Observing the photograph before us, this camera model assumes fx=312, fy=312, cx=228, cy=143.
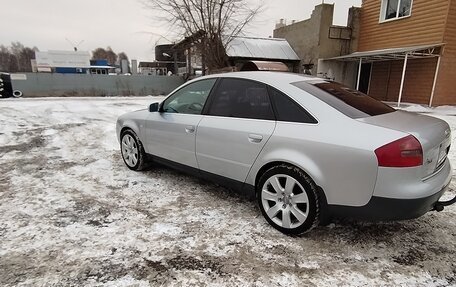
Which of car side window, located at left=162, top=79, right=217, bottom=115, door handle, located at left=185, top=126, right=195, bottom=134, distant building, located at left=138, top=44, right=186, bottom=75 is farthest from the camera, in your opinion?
distant building, located at left=138, top=44, right=186, bottom=75

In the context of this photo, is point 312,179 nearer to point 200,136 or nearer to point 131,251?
point 200,136

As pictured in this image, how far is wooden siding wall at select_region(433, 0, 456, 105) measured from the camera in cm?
1233

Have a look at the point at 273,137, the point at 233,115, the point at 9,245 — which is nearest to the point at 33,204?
the point at 9,245

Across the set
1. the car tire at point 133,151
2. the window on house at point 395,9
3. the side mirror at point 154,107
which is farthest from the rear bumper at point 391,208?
the window on house at point 395,9

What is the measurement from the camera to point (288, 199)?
9.29 ft

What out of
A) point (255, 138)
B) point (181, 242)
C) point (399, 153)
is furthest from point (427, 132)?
point (181, 242)

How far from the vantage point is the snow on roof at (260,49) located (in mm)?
19234

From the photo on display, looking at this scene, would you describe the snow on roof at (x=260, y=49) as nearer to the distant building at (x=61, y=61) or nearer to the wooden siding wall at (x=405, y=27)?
the wooden siding wall at (x=405, y=27)

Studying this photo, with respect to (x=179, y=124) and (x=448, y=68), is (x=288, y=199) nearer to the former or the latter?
(x=179, y=124)

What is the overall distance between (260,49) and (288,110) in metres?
17.8

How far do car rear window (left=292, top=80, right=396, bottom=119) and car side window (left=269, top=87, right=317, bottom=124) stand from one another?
0.20 meters

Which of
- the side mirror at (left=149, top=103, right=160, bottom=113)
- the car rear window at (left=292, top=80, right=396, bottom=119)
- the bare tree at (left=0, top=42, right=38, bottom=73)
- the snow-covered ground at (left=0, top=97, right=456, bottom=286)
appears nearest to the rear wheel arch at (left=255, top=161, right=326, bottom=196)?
the snow-covered ground at (left=0, top=97, right=456, bottom=286)

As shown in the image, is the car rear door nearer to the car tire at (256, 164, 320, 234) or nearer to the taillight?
the car tire at (256, 164, 320, 234)

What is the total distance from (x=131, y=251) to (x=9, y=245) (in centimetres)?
108
